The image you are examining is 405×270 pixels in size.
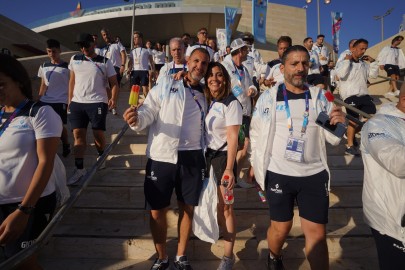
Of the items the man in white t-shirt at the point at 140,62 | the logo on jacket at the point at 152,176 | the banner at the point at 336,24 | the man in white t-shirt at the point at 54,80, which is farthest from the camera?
the banner at the point at 336,24

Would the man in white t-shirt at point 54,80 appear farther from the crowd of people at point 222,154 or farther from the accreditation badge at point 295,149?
the accreditation badge at point 295,149

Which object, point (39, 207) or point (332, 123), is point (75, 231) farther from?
point (332, 123)

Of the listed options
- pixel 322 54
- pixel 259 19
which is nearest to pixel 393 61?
pixel 322 54

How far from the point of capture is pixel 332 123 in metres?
2.21

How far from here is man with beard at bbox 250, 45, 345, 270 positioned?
2.39m

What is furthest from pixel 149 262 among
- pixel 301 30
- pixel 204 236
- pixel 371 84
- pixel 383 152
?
pixel 301 30

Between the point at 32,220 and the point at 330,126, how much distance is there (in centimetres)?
233

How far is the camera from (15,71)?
1884 mm

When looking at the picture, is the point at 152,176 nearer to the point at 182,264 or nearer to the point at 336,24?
the point at 182,264

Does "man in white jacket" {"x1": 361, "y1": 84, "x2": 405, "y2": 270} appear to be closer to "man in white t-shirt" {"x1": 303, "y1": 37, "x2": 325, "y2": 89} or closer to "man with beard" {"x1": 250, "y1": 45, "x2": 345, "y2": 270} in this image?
"man with beard" {"x1": 250, "y1": 45, "x2": 345, "y2": 270}

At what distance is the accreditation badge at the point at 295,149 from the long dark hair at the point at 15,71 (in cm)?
211

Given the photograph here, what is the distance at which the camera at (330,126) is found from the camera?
7.15 ft

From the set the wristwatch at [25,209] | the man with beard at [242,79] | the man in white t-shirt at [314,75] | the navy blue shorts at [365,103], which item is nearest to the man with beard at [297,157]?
the man with beard at [242,79]

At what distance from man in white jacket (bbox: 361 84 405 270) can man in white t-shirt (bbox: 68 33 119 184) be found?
3.67 m
